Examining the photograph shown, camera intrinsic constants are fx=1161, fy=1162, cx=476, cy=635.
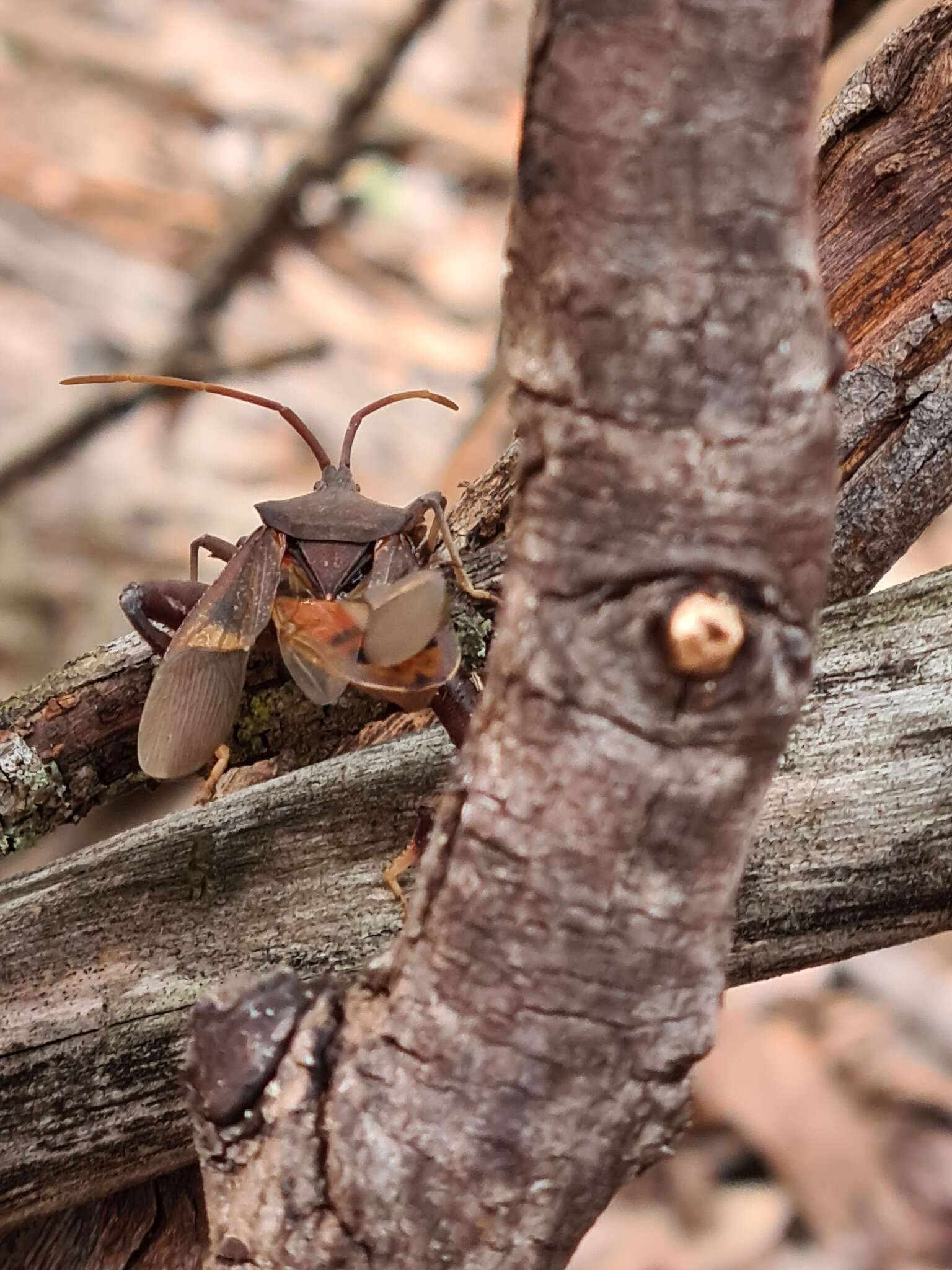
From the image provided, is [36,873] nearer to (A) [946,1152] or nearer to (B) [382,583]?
(B) [382,583]

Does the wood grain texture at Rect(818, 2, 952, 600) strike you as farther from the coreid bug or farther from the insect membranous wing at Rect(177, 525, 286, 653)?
the insect membranous wing at Rect(177, 525, 286, 653)

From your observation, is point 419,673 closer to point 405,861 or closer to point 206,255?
point 405,861

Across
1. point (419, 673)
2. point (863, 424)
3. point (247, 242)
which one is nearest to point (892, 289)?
point (863, 424)

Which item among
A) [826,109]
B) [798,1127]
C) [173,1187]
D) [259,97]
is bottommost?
[173,1187]

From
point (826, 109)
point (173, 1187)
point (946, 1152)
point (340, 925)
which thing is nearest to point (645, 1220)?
point (946, 1152)

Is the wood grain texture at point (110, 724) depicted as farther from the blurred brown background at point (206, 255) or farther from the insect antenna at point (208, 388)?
the blurred brown background at point (206, 255)

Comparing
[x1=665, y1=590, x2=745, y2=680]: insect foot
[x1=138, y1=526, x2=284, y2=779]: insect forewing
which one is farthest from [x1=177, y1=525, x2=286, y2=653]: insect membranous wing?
[x1=665, y1=590, x2=745, y2=680]: insect foot

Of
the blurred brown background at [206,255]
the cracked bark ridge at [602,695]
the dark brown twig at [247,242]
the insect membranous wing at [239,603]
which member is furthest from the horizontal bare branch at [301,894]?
the dark brown twig at [247,242]
